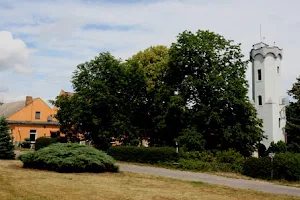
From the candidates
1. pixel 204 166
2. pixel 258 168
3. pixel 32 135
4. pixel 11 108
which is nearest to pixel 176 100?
pixel 204 166

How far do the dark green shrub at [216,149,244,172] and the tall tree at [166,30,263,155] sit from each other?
3.92 metres

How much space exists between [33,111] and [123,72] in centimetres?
2217

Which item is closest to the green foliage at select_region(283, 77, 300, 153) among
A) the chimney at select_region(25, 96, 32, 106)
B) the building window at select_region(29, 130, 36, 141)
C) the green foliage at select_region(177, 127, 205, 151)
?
the green foliage at select_region(177, 127, 205, 151)

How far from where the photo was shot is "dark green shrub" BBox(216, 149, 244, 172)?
2344cm

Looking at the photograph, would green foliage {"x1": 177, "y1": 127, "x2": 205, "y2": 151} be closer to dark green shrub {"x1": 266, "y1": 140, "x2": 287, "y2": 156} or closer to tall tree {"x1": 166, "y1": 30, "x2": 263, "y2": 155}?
tall tree {"x1": 166, "y1": 30, "x2": 263, "y2": 155}

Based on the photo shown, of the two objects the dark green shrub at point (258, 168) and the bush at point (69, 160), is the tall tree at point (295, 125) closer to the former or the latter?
the dark green shrub at point (258, 168)

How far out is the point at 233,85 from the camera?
29.6 meters

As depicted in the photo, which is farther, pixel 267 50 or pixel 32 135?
pixel 32 135

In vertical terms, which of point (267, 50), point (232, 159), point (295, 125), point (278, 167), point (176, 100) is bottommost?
point (278, 167)

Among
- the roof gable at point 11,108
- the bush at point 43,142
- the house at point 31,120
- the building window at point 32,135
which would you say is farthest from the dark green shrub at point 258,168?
the roof gable at point 11,108

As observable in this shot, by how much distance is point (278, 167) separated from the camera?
20578 millimetres

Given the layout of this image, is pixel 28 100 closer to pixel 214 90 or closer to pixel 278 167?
pixel 214 90

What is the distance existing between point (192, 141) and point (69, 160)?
12.4m

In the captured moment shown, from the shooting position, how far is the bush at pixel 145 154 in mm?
26328
